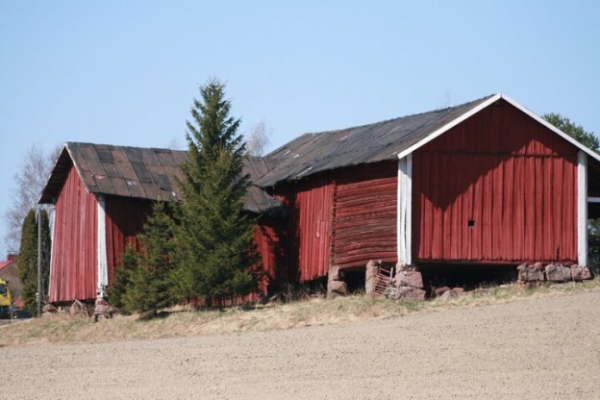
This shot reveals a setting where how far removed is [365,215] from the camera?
33.4 meters

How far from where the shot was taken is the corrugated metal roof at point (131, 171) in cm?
3609

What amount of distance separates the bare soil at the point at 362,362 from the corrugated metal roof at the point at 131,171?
235 inches

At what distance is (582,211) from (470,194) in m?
3.10

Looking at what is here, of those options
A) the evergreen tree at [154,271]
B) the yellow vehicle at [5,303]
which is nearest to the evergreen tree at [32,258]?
the yellow vehicle at [5,303]

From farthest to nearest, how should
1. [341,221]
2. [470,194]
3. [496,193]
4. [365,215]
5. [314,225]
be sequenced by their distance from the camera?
1. [314,225]
2. [341,221]
3. [365,215]
4. [496,193]
5. [470,194]

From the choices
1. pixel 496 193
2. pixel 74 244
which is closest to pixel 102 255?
pixel 74 244

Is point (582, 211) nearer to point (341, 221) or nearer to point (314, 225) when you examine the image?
point (341, 221)

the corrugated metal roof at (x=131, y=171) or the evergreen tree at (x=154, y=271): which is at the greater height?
the corrugated metal roof at (x=131, y=171)

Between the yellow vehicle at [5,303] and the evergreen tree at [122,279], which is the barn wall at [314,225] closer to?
the evergreen tree at [122,279]

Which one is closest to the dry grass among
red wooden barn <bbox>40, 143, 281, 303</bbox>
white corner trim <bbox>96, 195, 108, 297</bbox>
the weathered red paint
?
the weathered red paint

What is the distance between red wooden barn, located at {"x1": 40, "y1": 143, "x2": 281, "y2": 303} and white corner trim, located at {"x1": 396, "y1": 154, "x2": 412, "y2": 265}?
557 centimetres

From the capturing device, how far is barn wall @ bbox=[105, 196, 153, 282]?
36.3 m

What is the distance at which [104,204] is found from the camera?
36.2 metres

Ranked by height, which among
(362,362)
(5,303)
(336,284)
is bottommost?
(5,303)
